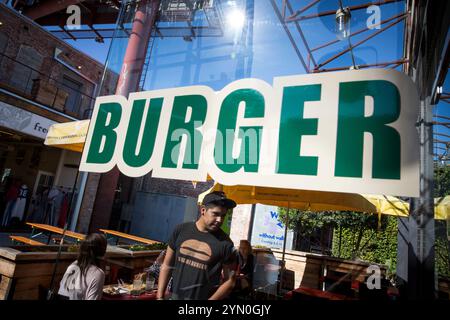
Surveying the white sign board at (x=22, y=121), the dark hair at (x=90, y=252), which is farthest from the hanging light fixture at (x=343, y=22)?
the white sign board at (x=22, y=121)

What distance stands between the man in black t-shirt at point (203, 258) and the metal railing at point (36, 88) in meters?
7.99

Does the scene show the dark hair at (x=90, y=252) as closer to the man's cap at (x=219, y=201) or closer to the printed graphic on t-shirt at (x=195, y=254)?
the printed graphic on t-shirt at (x=195, y=254)

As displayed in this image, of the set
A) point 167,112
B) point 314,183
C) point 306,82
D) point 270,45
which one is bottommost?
point 314,183

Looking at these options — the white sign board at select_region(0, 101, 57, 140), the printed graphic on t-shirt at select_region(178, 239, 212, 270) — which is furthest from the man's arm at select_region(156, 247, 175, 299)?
the white sign board at select_region(0, 101, 57, 140)

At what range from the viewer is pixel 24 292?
2.61 meters

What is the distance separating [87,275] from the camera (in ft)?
6.98

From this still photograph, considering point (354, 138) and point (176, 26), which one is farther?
point (176, 26)

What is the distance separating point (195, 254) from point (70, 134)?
12.3ft

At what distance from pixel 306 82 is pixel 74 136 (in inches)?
163

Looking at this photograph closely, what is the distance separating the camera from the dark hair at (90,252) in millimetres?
2225

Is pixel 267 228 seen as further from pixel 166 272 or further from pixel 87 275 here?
pixel 87 275
